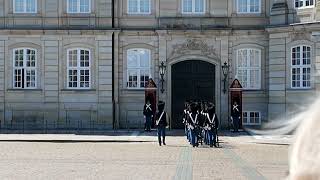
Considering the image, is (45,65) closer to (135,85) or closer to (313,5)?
(135,85)

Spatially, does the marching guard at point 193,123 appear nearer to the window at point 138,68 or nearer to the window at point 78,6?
the window at point 138,68

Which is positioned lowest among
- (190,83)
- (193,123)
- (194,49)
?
(193,123)

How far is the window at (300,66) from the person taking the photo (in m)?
31.0

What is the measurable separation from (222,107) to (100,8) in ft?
26.7

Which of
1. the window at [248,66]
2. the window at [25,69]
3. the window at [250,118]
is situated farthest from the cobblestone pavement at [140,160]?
the window at [25,69]

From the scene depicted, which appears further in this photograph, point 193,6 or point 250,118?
point 193,6

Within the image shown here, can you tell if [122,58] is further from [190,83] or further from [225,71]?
[225,71]

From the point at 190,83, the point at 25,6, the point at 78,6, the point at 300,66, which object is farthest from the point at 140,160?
the point at 25,6

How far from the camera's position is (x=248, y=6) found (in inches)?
1305

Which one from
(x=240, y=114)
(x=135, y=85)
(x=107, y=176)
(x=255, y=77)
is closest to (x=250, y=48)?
(x=255, y=77)

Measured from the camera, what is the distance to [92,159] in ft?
57.8

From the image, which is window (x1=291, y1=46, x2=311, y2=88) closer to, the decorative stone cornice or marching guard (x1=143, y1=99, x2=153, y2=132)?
the decorative stone cornice

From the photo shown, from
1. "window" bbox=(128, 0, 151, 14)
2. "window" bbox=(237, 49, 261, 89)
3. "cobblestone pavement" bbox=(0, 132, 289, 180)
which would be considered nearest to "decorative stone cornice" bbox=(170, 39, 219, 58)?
"window" bbox=(237, 49, 261, 89)

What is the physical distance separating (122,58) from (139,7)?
283 cm
